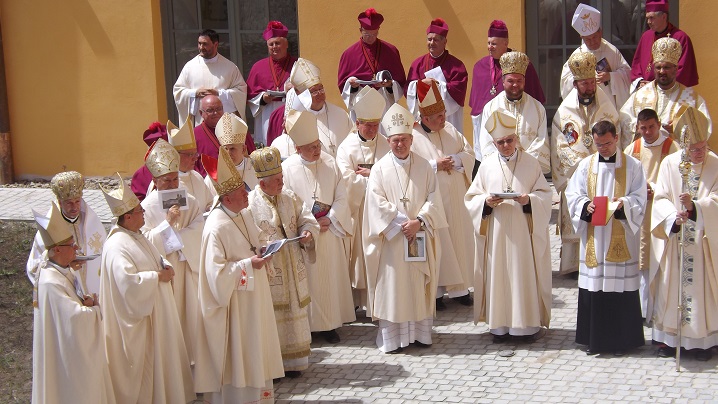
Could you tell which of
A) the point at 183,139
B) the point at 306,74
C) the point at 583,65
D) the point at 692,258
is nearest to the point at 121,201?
the point at 183,139

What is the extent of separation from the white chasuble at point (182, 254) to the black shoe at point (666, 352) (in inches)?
145

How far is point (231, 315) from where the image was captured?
819 cm

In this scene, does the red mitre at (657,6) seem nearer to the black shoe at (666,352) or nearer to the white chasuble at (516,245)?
the white chasuble at (516,245)

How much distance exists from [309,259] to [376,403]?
137 cm

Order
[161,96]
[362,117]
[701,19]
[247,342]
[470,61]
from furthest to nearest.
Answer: [161,96] < [470,61] < [701,19] < [362,117] < [247,342]

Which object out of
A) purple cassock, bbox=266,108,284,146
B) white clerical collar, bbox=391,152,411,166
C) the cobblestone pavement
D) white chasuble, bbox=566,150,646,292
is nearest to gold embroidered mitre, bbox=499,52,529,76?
white clerical collar, bbox=391,152,411,166

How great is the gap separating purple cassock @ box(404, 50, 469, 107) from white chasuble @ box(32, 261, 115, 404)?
5.35m

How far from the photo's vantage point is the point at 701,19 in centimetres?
1283

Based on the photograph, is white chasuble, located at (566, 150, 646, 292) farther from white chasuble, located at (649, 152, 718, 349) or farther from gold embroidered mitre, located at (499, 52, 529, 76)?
gold embroidered mitre, located at (499, 52, 529, 76)

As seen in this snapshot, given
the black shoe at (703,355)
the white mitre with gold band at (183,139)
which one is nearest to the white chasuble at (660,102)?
the black shoe at (703,355)

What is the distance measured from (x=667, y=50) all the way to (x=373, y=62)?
11.0ft

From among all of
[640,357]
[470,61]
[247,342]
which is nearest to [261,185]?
[247,342]

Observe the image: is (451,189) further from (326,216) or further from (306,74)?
(306,74)

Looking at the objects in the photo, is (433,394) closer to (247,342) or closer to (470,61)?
(247,342)
